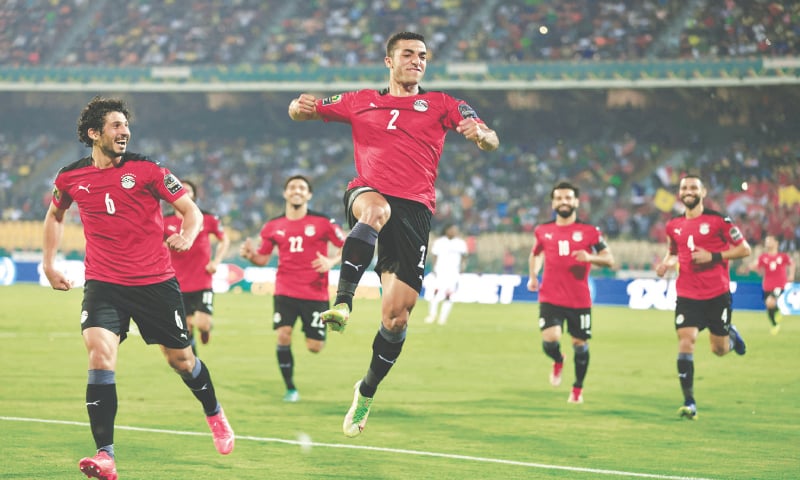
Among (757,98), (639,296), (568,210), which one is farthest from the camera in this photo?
(757,98)

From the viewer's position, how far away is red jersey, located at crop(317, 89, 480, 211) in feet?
25.6

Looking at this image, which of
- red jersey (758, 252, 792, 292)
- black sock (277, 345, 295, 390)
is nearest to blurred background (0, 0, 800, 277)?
red jersey (758, 252, 792, 292)

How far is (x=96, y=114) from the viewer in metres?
7.54

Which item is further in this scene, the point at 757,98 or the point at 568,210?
the point at 757,98

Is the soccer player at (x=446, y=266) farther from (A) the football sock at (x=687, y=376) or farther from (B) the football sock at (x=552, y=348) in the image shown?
(A) the football sock at (x=687, y=376)

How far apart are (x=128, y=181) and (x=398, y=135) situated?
73.2 inches

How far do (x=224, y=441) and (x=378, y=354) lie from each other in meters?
1.27

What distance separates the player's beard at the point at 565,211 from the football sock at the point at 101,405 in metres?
7.13

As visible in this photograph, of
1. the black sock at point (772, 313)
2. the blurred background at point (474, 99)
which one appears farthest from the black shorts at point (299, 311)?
the blurred background at point (474, 99)

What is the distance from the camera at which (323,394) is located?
44.3ft

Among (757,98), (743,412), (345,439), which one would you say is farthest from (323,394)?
(757,98)

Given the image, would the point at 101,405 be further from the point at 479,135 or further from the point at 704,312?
the point at 704,312

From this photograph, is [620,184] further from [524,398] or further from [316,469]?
[316,469]

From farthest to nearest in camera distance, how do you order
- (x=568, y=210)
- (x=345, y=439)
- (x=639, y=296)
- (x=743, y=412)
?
(x=639, y=296) → (x=568, y=210) → (x=743, y=412) → (x=345, y=439)
